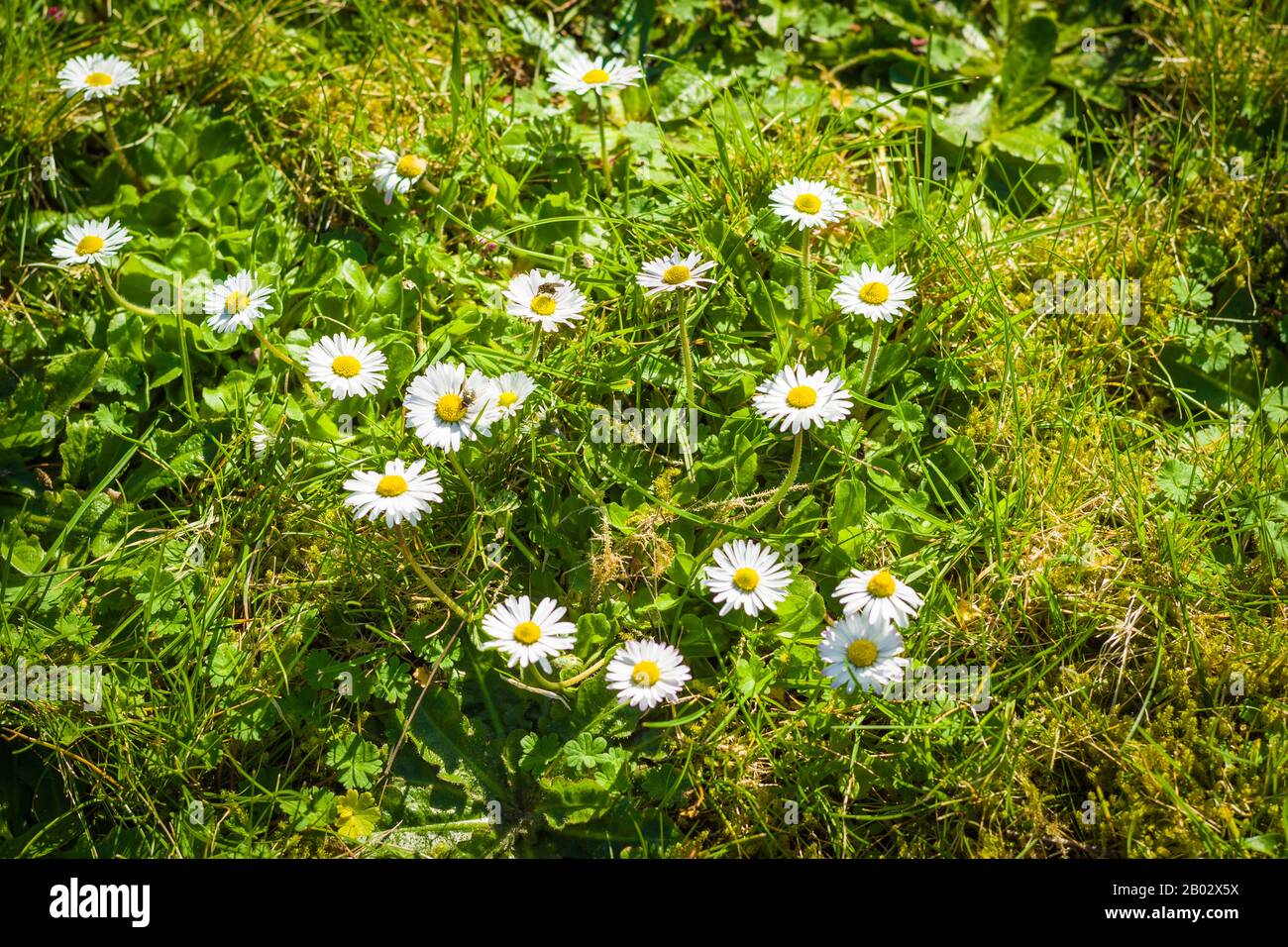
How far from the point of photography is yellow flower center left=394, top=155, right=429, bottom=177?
3.00 metres

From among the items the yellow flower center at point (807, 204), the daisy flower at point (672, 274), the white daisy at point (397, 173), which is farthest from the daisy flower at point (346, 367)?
the yellow flower center at point (807, 204)

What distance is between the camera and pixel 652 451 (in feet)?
8.69

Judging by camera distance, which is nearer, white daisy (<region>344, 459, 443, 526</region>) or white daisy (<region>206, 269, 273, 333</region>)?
white daisy (<region>344, 459, 443, 526</region>)

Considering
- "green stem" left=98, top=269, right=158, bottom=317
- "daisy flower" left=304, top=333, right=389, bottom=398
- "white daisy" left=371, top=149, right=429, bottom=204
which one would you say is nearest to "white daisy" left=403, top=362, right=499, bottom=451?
"daisy flower" left=304, top=333, right=389, bottom=398

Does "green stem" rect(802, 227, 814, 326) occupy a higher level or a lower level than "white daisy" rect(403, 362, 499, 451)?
higher

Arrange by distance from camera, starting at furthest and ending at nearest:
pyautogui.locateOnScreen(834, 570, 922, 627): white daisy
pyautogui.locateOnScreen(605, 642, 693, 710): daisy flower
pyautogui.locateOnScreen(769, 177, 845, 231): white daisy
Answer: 1. pyautogui.locateOnScreen(769, 177, 845, 231): white daisy
2. pyautogui.locateOnScreen(834, 570, 922, 627): white daisy
3. pyautogui.locateOnScreen(605, 642, 693, 710): daisy flower

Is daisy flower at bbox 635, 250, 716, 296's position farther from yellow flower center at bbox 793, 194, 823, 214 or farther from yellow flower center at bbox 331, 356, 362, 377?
yellow flower center at bbox 331, 356, 362, 377

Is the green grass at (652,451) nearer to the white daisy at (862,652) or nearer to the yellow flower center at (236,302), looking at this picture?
the white daisy at (862,652)

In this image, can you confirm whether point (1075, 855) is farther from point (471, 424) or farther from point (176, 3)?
point (176, 3)

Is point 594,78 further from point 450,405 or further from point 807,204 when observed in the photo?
point 450,405

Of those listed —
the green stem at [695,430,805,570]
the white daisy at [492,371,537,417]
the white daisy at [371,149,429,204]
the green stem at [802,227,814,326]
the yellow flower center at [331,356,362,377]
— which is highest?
the white daisy at [371,149,429,204]

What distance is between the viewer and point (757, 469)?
266cm

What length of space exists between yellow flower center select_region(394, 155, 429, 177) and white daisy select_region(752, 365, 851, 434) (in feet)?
4.09

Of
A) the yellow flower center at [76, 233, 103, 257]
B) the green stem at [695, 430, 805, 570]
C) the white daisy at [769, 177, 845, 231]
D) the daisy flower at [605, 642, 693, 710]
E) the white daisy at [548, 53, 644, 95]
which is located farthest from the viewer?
the white daisy at [548, 53, 644, 95]
